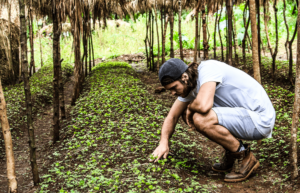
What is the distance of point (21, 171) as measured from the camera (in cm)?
359

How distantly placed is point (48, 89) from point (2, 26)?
9.17ft

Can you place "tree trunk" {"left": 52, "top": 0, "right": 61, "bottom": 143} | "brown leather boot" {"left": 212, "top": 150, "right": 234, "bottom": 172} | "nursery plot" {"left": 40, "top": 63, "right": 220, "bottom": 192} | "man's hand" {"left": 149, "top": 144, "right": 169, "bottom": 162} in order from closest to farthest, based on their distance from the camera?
"nursery plot" {"left": 40, "top": 63, "right": 220, "bottom": 192}
"brown leather boot" {"left": 212, "top": 150, "right": 234, "bottom": 172}
"man's hand" {"left": 149, "top": 144, "right": 169, "bottom": 162}
"tree trunk" {"left": 52, "top": 0, "right": 61, "bottom": 143}

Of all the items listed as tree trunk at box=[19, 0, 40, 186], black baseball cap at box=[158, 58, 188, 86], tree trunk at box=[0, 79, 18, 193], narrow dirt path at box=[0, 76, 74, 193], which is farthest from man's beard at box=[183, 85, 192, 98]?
narrow dirt path at box=[0, 76, 74, 193]

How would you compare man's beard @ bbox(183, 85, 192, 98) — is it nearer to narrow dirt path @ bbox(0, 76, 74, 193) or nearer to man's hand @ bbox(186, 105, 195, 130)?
man's hand @ bbox(186, 105, 195, 130)

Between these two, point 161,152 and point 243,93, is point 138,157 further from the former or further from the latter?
point 243,93

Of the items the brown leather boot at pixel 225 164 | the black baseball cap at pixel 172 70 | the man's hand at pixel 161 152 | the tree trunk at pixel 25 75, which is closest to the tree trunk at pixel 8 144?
the tree trunk at pixel 25 75

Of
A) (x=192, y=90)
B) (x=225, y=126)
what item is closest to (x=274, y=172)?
(x=225, y=126)

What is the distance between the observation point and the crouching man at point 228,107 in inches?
94.0

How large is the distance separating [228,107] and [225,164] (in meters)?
0.64

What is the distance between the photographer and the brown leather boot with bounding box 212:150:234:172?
2619 millimetres

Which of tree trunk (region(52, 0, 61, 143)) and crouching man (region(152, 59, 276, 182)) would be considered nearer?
crouching man (region(152, 59, 276, 182))

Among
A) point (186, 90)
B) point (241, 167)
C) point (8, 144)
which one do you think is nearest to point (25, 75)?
point (8, 144)

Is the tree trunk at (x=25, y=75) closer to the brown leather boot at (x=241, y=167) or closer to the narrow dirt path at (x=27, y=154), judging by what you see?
the narrow dirt path at (x=27, y=154)

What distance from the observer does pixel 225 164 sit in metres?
2.67
